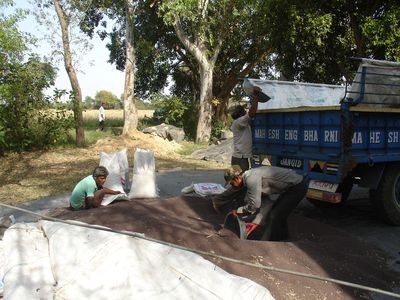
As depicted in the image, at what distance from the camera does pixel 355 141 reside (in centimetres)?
625

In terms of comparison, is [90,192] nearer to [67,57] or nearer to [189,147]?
[67,57]

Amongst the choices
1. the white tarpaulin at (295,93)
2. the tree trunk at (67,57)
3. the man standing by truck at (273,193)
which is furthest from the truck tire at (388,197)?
the tree trunk at (67,57)

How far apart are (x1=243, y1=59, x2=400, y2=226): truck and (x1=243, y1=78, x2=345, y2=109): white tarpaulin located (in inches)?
92.6

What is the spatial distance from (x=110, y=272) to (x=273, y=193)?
9.68 feet

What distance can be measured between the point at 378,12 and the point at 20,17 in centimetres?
1156

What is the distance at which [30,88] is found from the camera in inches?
552

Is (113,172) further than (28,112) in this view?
No

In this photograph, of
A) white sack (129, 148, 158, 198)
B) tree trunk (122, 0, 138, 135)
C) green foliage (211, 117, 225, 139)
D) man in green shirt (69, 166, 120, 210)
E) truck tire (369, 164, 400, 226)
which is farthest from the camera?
green foliage (211, 117, 225, 139)

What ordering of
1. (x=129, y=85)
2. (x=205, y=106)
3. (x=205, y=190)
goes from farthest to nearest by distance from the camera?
(x=205, y=106) → (x=129, y=85) → (x=205, y=190)

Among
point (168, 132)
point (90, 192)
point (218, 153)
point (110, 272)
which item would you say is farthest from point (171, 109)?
point (110, 272)

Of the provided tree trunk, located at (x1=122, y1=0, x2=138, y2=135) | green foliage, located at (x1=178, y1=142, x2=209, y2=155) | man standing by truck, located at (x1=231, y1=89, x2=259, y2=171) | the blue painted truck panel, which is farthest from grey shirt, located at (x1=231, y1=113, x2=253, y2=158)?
tree trunk, located at (x1=122, y1=0, x2=138, y2=135)

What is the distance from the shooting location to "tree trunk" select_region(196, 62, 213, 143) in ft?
64.1

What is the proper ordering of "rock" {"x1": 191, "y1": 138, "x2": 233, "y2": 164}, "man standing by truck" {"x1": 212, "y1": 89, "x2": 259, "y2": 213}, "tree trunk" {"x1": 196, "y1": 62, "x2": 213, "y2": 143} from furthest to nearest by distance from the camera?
"tree trunk" {"x1": 196, "y1": 62, "x2": 213, "y2": 143}, "rock" {"x1": 191, "y1": 138, "x2": 233, "y2": 164}, "man standing by truck" {"x1": 212, "y1": 89, "x2": 259, "y2": 213}

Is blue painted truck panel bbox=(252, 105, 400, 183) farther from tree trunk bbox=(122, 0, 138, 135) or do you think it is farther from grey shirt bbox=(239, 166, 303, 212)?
tree trunk bbox=(122, 0, 138, 135)
